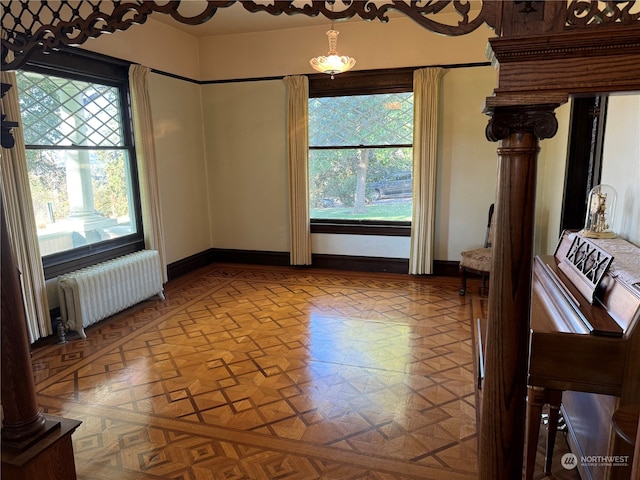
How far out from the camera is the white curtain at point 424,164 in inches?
199

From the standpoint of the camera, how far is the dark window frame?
526 cm

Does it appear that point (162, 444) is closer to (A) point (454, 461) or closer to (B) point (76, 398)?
(B) point (76, 398)

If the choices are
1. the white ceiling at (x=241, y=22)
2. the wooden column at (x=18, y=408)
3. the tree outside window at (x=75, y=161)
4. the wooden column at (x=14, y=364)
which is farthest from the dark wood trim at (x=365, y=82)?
the wooden column at (x=14, y=364)

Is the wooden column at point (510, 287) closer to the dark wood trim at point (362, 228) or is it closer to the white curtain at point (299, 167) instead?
the dark wood trim at point (362, 228)

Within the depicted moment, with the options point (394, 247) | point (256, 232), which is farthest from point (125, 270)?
point (394, 247)

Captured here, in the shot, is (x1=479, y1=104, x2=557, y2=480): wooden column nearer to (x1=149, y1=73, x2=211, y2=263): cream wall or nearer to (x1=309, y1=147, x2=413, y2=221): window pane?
(x1=309, y1=147, x2=413, y2=221): window pane

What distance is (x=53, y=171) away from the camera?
4008mm

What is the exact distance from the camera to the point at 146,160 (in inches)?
190

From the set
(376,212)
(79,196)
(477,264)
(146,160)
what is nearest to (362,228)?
(376,212)

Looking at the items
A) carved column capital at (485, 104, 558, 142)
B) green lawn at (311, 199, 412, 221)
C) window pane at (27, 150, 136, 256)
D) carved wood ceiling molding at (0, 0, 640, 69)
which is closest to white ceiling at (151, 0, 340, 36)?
window pane at (27, 150, 136, 256)

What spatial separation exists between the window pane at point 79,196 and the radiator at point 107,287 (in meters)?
0.36

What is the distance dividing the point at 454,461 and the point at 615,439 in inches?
31.1

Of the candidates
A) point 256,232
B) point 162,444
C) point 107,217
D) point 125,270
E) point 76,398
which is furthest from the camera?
point 256,232

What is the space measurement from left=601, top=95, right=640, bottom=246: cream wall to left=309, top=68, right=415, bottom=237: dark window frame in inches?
107
